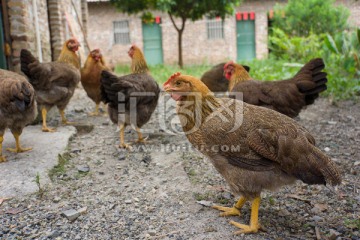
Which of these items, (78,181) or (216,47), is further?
(216,47)

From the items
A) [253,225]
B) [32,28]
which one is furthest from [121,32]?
[253,225]

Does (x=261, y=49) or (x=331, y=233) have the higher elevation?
(x=261, y=49)

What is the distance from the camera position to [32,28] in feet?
19.7

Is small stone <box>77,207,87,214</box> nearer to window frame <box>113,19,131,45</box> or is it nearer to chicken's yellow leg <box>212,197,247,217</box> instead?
chicken's yellow leg <box>212,197,247,217</box>

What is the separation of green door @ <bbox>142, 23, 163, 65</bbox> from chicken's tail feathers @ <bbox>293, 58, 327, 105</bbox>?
616 inches

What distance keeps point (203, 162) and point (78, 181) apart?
1470mm

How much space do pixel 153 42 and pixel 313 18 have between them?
859 cm

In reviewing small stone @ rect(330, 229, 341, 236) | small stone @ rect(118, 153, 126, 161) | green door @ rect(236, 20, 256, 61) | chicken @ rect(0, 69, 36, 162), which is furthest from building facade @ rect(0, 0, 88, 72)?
green door @ rect(236, 20, 256, 61)

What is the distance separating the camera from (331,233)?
8.35 feet

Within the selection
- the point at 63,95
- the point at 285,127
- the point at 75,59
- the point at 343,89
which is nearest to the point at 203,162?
the point at 285,127

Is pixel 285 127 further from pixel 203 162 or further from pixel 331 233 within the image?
pixel 203 162

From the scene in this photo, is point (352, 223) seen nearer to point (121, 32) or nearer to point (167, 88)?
point (167, 88)

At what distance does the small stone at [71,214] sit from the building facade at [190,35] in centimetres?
1642

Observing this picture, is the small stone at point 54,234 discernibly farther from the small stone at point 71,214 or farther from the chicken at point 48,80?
the chicken at point 48,80
